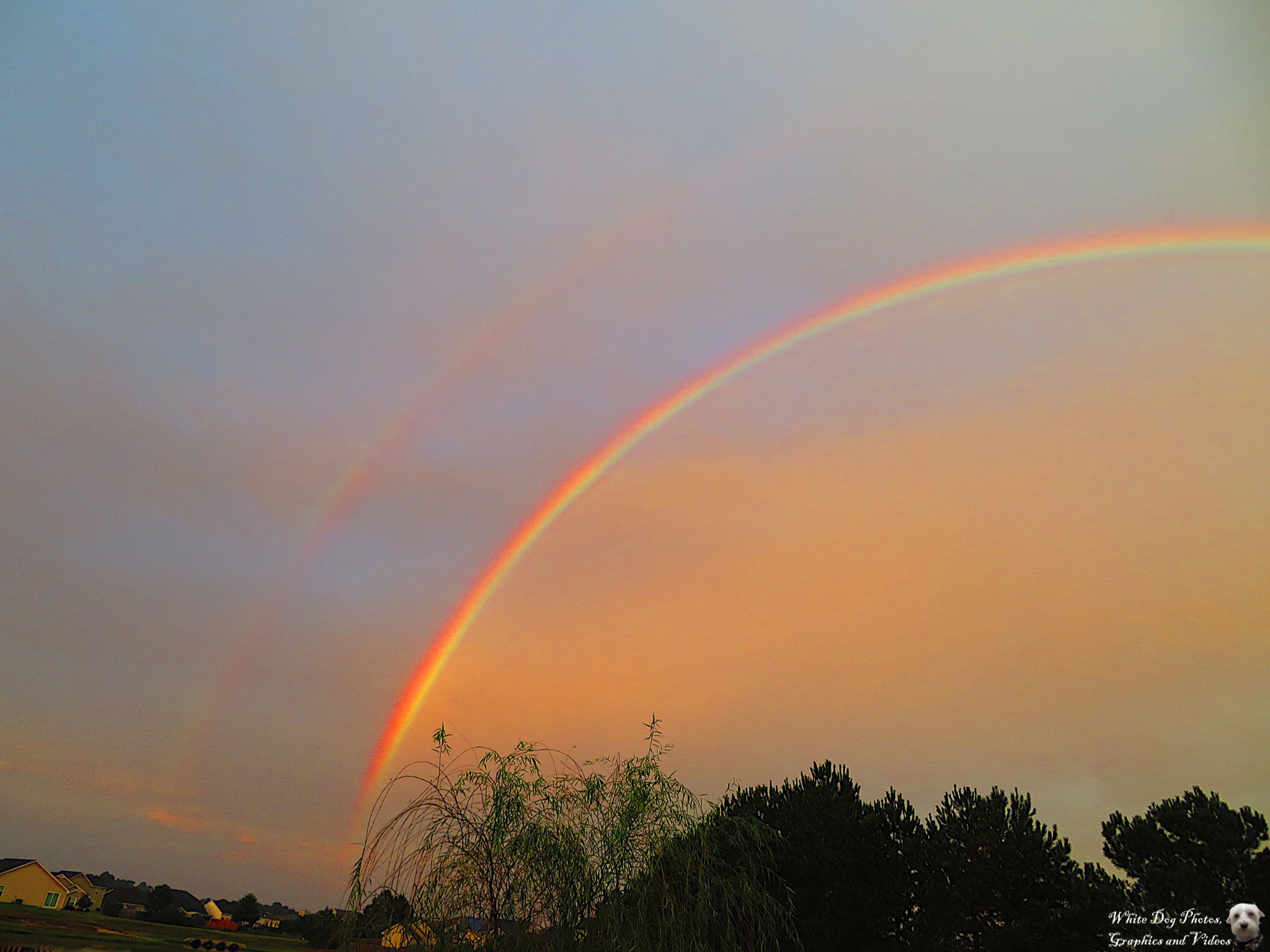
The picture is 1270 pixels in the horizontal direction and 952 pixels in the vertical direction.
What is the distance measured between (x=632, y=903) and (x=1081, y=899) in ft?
30.1

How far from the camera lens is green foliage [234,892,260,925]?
6788 centimetres

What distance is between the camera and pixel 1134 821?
524 inches

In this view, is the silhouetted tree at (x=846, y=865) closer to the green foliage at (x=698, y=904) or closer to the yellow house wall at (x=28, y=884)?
the green foliage at (x=698, y=904)

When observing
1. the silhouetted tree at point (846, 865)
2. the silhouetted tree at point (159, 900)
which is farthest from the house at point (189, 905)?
the silhouetted tree at point (846, 865)

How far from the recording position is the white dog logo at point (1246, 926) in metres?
10.8

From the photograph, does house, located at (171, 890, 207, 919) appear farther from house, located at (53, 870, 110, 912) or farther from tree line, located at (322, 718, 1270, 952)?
tree line, located at (322, 718, 1270, 952)

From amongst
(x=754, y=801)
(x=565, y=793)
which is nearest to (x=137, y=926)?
(x=754, y=801)

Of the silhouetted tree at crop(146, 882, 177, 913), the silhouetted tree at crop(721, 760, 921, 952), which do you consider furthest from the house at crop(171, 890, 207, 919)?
the silhouetted tree at crop(721, 760, 921, 952)

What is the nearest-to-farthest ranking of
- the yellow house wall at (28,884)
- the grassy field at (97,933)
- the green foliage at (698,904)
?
the green foliage at (698,904), the grassy field at (97,933), the yellow house wall at (28,884)

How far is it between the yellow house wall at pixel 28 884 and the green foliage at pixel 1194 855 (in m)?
71.6

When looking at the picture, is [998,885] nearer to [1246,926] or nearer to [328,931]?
[1246,926]

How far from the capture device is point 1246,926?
10766 mm

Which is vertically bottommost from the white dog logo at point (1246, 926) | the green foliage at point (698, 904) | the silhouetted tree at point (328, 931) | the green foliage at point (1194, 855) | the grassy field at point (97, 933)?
the grassy field at point (97, 933)

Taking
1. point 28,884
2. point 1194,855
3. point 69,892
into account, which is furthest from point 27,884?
point 1194,855
